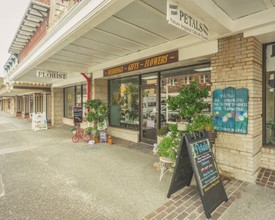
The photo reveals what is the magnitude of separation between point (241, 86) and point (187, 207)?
2.44 metres

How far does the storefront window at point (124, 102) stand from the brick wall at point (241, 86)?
3558 millimetres

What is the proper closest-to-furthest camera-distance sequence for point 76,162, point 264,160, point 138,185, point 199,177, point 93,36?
point 199,177 < point 138,185 < point 264,160 < point 93,36 < point 76,162

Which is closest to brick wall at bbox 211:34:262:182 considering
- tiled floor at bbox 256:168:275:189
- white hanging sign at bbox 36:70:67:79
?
tiled floor at bbox 256:168:275:189

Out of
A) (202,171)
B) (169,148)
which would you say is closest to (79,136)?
(169,148)

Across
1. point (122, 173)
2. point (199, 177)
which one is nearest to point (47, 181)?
point (122, 173)

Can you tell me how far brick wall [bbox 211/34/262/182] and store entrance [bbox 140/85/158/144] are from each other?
265cm

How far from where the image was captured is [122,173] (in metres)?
4.09

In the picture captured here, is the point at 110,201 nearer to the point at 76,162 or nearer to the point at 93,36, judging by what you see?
the point at 76,162

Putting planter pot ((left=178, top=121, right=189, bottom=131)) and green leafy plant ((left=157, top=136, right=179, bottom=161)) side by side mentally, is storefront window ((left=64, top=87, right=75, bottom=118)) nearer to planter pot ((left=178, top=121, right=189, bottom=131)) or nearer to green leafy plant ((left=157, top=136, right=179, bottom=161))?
green leafy plant ((left=157, top=136, right=179, bottom=161))

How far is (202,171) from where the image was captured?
2711 mm

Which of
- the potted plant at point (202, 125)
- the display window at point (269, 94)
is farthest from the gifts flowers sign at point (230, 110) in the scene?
the display window at point (269, 94)

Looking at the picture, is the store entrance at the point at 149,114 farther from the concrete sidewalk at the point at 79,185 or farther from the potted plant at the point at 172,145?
the potted plant at the point at 172,145

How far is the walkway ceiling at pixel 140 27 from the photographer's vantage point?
2.95m

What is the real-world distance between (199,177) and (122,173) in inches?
76.2
